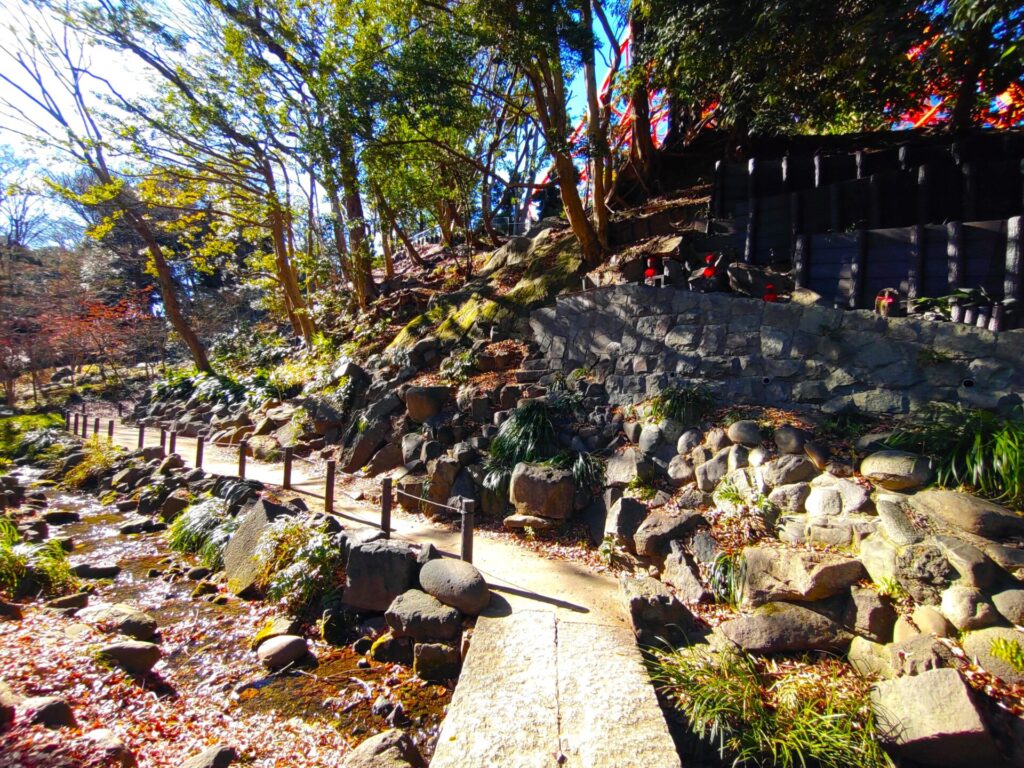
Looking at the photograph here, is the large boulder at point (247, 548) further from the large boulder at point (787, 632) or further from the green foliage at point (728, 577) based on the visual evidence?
the large boulder at point (787, 632)

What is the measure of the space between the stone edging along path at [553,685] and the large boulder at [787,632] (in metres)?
0.81

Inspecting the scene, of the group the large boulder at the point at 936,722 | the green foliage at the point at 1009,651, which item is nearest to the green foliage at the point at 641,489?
the large boulder at the point at 936,722

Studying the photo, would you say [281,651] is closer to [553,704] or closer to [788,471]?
[553,704]

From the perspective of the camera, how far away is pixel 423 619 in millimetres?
4453

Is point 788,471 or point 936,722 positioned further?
point 788,471

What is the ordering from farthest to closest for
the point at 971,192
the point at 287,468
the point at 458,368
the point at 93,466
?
the point at 93,466
the point at 458,368
the point at 287,468
the point at 971,192

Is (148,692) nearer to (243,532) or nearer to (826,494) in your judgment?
(243,532)

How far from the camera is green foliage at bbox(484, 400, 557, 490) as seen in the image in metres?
6.90

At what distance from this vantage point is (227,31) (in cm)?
1261

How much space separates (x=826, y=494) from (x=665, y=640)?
196 centimetres

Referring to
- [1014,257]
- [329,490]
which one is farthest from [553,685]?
[1014,257]

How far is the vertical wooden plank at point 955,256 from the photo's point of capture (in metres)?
5.80

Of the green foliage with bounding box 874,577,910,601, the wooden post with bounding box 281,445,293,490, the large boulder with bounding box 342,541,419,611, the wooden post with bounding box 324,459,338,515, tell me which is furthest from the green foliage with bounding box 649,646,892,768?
the wooden post with bounding box 281,445,293,490

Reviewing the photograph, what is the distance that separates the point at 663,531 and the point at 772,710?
6.17ft
